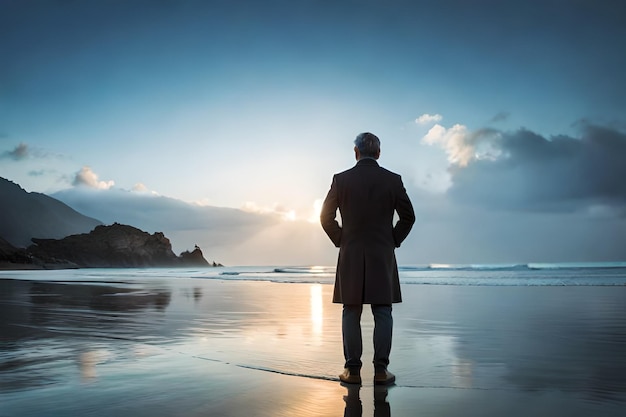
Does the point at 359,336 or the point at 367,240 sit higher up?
the point at 367,240

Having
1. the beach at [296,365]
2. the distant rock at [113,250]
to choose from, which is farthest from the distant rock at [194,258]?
the beach at [296,365]

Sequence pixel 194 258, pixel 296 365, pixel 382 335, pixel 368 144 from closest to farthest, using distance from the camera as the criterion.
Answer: pixel 382 335
pixel 368 144
pixel 296 365
pixel 194 258

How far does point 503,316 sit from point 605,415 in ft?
22.5

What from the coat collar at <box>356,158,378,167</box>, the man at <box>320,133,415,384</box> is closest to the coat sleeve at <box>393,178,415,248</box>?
the man at <box>320,133,415,384</box>

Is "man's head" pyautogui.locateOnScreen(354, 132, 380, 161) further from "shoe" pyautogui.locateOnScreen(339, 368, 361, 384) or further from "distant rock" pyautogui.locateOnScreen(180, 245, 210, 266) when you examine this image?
"distant rock" pyautogui.locateOnScreen(180, 245, 210, 266)

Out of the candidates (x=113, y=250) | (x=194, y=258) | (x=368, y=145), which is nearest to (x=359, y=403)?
(x=368, y=145)

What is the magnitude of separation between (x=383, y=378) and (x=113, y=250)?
456 feet

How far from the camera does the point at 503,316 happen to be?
10109 mm

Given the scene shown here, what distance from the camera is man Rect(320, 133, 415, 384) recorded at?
482 cm

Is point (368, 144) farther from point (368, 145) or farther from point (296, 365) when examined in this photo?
point (296, 365)

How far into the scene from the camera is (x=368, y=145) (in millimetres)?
5109

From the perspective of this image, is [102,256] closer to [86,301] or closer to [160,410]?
[86,301]

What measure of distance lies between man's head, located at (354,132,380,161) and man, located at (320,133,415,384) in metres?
0.10

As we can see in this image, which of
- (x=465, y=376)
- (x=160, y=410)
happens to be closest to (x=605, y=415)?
(x=465, y=376)
